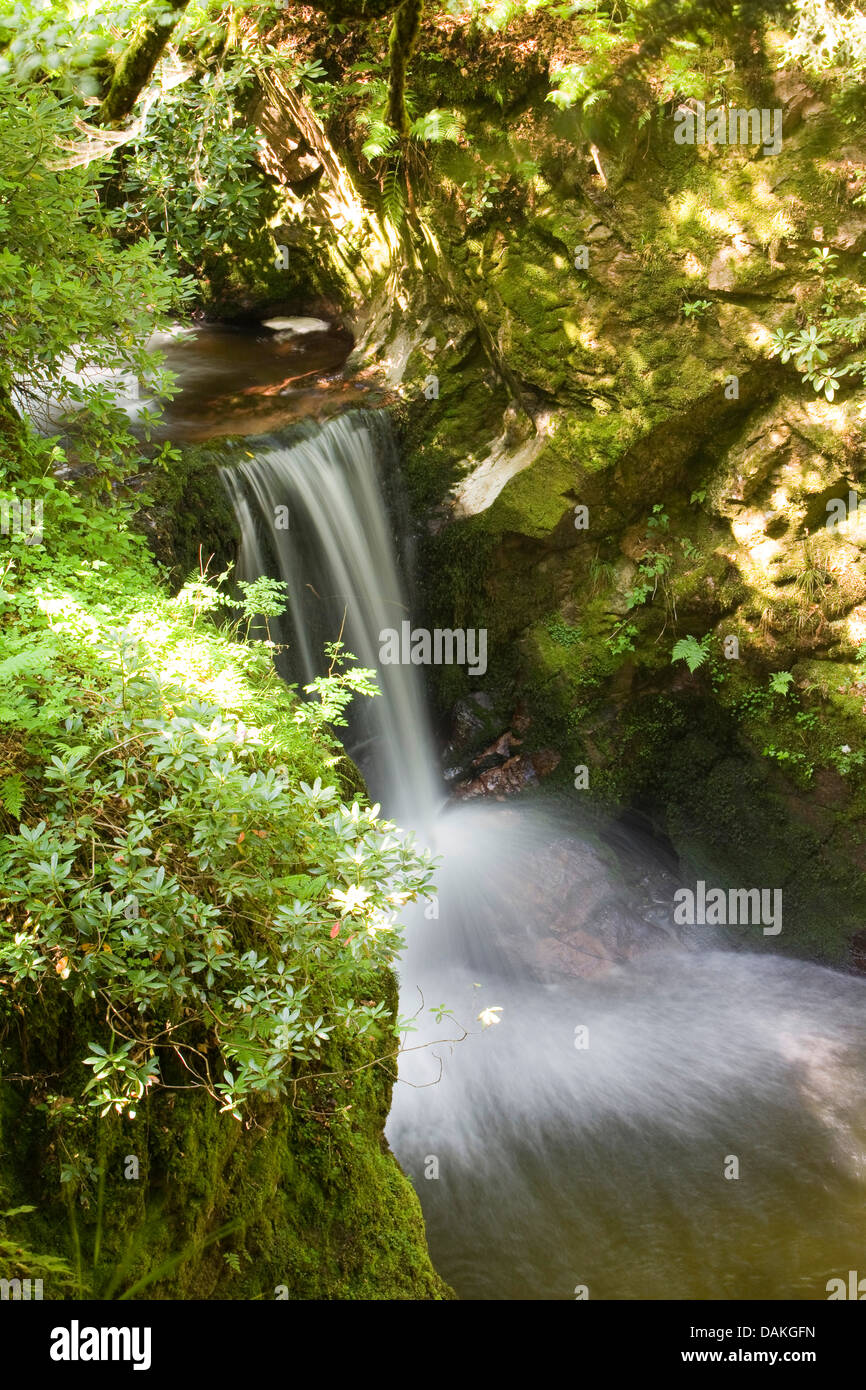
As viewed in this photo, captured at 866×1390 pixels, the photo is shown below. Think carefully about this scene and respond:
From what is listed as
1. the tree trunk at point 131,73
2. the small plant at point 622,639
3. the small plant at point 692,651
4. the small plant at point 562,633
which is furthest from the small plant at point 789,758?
the tree trunk at point 131,73

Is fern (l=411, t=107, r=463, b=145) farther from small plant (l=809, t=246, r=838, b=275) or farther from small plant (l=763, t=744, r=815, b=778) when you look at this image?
small plant (l=763, t=744, r=815, b=778)

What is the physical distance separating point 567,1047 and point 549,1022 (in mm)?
319

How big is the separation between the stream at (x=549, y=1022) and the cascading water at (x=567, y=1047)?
0.06 feet

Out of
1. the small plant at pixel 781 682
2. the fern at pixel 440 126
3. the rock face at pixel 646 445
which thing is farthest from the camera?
the small plant at pixel 781 682

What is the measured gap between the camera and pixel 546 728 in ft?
28.9

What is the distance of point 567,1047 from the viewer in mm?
6953

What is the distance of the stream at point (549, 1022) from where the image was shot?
17.8 ft

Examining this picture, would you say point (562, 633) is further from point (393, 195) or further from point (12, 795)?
point (12, 795)

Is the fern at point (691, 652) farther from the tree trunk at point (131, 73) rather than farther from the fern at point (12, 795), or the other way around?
the fern at point (12, 795)

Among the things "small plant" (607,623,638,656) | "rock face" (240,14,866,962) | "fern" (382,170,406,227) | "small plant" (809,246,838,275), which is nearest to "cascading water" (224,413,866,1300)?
"rock face" (240,14,866,962)
